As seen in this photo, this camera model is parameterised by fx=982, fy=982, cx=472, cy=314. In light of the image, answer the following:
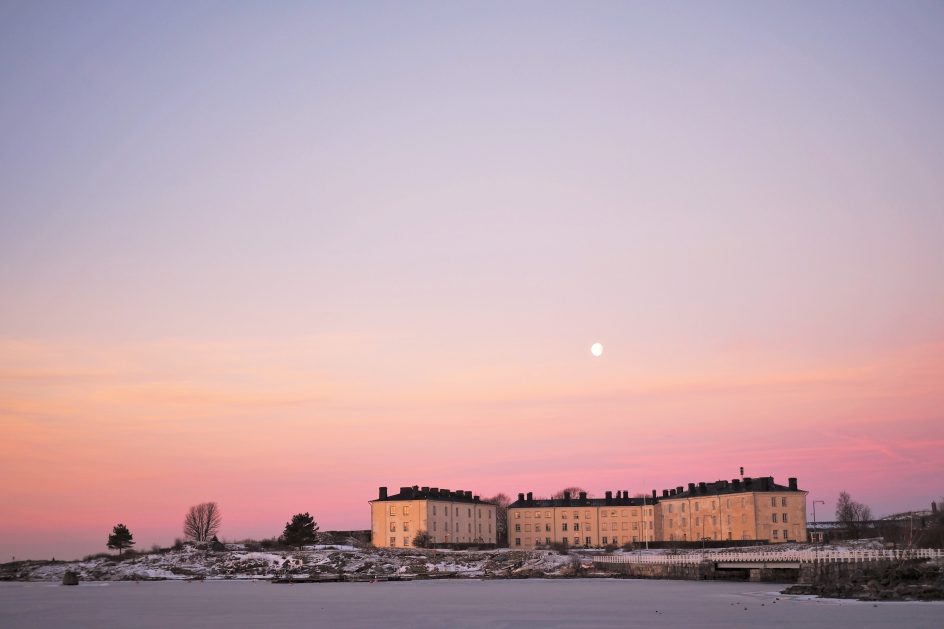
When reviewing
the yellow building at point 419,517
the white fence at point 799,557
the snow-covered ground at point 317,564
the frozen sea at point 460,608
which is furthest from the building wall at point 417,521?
the frozen sea at point 460,608

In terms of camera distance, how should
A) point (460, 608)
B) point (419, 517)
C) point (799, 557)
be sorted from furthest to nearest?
1. point (419, 517)
2. point (799, 557)
3. point (460, 608)

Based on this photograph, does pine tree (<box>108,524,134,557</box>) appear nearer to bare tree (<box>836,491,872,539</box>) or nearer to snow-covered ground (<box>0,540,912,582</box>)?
snow-covered ground (<box>0,540,912,582</box>)

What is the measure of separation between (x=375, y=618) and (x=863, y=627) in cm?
2245

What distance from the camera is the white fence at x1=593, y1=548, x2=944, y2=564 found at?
66562 mm

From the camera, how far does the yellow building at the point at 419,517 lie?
450 feet

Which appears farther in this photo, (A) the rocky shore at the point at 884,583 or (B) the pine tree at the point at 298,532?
(B) the pine tree at the point at 298,532

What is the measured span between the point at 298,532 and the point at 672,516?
181ft

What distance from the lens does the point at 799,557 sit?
253ft

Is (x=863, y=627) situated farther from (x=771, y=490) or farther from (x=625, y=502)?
(x=625, y=502)

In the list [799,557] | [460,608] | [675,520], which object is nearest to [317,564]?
[799,557]

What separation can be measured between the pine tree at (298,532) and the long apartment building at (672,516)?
144 feet

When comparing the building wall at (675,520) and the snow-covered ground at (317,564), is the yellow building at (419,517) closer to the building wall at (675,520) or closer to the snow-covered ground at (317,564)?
the building wall at (675,520)

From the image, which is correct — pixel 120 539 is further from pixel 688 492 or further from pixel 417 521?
pixel 688 492

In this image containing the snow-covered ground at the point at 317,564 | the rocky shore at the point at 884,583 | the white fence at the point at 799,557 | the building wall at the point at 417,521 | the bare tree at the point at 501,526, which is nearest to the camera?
the rocky shore at the point at 884,583
